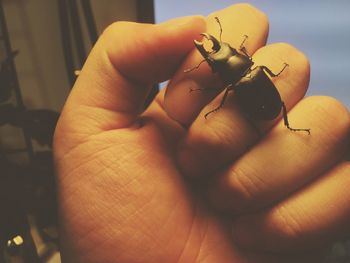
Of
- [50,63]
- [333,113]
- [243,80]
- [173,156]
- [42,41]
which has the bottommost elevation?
[50,63]

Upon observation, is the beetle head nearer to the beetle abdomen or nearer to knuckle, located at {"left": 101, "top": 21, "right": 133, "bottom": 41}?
the beetle abdomen

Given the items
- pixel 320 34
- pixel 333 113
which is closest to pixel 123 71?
pixel 333 113

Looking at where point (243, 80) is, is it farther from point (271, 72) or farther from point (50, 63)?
point (50, 63)

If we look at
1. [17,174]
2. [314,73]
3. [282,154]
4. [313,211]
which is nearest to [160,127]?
[282,154]

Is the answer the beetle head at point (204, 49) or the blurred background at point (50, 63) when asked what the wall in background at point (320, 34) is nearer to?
the blurred background at point (50, 63)

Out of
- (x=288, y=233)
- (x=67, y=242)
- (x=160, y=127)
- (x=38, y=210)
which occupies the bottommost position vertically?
(x=38, y=210)

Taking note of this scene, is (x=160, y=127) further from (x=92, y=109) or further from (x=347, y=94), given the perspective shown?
(x=347, y=94)

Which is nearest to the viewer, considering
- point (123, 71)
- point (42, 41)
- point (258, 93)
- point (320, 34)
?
point (258, 93)
